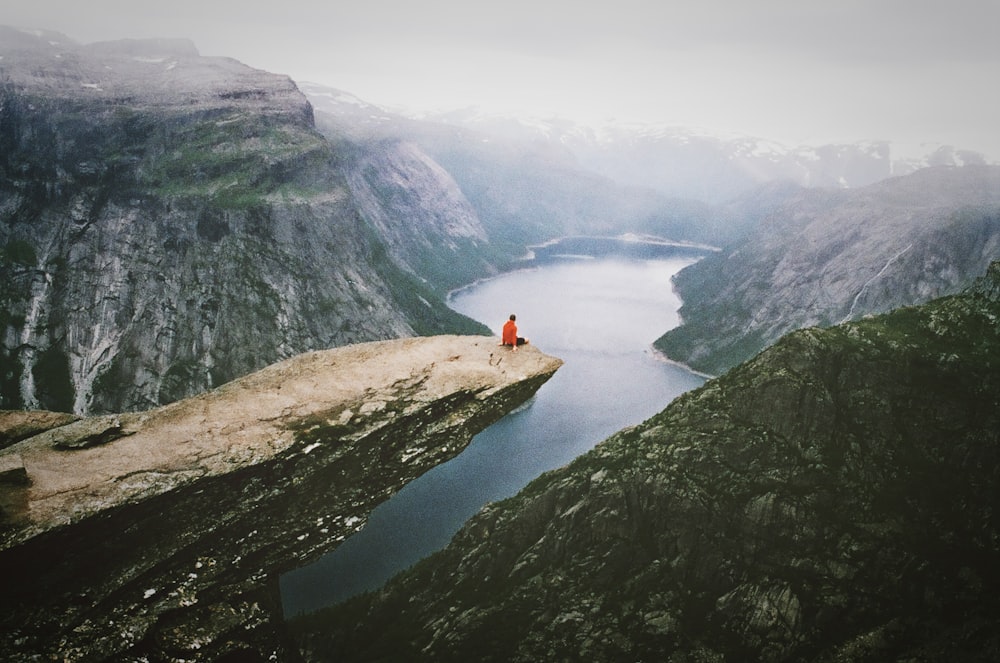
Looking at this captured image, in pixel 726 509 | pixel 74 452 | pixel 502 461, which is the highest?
pixel 74 452

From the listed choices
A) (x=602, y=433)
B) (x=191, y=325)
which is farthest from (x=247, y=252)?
(x=602, y=433)

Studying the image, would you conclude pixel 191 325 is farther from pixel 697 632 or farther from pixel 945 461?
pixel 945 461

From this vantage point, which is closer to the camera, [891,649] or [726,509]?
[891,649]

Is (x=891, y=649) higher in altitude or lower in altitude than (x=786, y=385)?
lower

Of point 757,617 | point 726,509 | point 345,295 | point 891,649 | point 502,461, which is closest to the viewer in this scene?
point 891,649

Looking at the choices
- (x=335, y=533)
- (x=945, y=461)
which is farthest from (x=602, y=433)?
(x=335, y=533)

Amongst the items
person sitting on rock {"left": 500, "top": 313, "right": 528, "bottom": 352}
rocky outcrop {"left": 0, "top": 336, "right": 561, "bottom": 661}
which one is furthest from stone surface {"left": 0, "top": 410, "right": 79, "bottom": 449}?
person sitting on rock {"left": 500, "top": 313, "right": 528, "bottom": 352}

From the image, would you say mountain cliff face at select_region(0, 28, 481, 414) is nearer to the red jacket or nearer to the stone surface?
the stone surface

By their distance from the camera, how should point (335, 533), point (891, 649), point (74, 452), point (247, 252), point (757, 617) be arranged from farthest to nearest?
point (247, 252) < point (757, 617) < point (891, 649) < point (335, 533) < point (74, 452)
